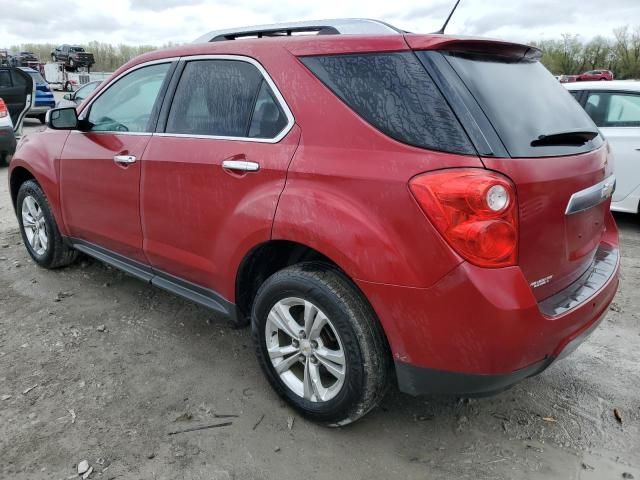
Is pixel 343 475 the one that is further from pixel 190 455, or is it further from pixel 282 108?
pixel 282 108

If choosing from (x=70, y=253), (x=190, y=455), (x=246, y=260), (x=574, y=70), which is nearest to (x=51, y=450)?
(x=190, y=455)

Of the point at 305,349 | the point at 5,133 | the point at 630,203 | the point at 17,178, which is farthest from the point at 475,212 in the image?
the point at 5,133

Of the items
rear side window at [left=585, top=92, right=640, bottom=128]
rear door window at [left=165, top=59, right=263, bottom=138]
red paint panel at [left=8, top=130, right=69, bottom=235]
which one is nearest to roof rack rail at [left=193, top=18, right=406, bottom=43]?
rear door window at [left=165, top=59, right=263, bottom=138]

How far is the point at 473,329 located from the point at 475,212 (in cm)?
42

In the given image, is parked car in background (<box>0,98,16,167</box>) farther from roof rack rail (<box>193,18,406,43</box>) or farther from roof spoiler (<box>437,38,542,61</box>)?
roof spoiler (<box>437,38,542,61</box>)

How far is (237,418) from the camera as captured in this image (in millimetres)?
2576

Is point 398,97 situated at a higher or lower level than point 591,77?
higher

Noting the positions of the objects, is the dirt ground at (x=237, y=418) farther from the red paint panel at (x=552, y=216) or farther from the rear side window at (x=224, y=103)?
the rear side window at (x=224, y=103)

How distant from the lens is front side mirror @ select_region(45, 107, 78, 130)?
11.7ft

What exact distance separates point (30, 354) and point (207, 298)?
117cm

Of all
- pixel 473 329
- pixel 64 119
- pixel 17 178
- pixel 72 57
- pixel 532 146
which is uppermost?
pixel 532 146

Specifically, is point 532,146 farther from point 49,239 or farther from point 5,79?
point 5,79

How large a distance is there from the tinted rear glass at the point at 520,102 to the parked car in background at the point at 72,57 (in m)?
49.2

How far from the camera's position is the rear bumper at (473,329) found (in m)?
1.88
